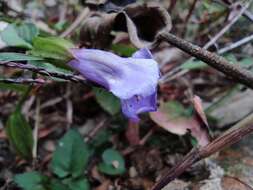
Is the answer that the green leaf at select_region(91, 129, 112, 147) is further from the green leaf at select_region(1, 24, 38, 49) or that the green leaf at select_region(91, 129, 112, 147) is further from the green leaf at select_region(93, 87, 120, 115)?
the green leaf at select_region(1, 24, 38, 49)

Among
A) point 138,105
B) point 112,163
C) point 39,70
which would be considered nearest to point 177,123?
point 112,163

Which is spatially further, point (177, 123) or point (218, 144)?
point (177, 123)

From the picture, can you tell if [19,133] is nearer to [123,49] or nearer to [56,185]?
[56,185]

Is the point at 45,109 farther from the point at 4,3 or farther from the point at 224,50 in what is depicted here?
the point at 224,50

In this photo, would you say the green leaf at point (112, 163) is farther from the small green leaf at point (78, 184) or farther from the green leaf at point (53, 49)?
the green leaf at point (53, 49)

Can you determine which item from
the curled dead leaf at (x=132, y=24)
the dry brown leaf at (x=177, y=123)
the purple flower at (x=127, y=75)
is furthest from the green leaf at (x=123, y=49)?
the purple flower at (x=127, y=75)
